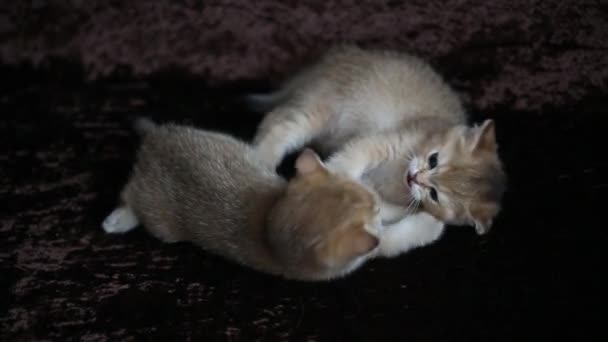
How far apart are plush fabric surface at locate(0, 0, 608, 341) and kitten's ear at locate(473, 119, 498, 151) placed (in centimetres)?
16

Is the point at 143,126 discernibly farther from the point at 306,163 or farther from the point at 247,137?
the point at 306,163

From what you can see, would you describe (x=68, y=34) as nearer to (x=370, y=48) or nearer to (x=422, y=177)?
(x=370, y=48)

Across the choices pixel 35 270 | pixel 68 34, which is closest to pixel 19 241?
pixel 35 270

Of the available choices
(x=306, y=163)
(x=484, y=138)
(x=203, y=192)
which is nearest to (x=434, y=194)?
(x=484, y=138)

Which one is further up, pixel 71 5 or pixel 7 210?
pixel 71 5

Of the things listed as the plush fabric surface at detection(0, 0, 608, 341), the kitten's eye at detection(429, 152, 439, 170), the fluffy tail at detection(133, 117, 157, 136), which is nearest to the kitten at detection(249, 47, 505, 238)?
the kitten's eye at detection(429, 152, 439, 170)

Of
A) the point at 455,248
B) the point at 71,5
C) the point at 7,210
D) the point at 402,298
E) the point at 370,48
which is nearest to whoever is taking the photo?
the point at 402,298

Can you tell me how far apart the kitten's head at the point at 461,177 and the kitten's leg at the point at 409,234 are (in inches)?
1.8

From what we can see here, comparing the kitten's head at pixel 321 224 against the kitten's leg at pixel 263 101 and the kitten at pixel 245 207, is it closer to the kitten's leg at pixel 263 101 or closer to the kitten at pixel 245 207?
the kitten at pixel 245 207

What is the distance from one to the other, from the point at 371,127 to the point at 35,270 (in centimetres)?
98

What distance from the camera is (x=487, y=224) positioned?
1.49m

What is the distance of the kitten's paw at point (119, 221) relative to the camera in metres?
1.53

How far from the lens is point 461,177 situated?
1.54 meters

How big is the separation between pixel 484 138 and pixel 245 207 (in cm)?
64
